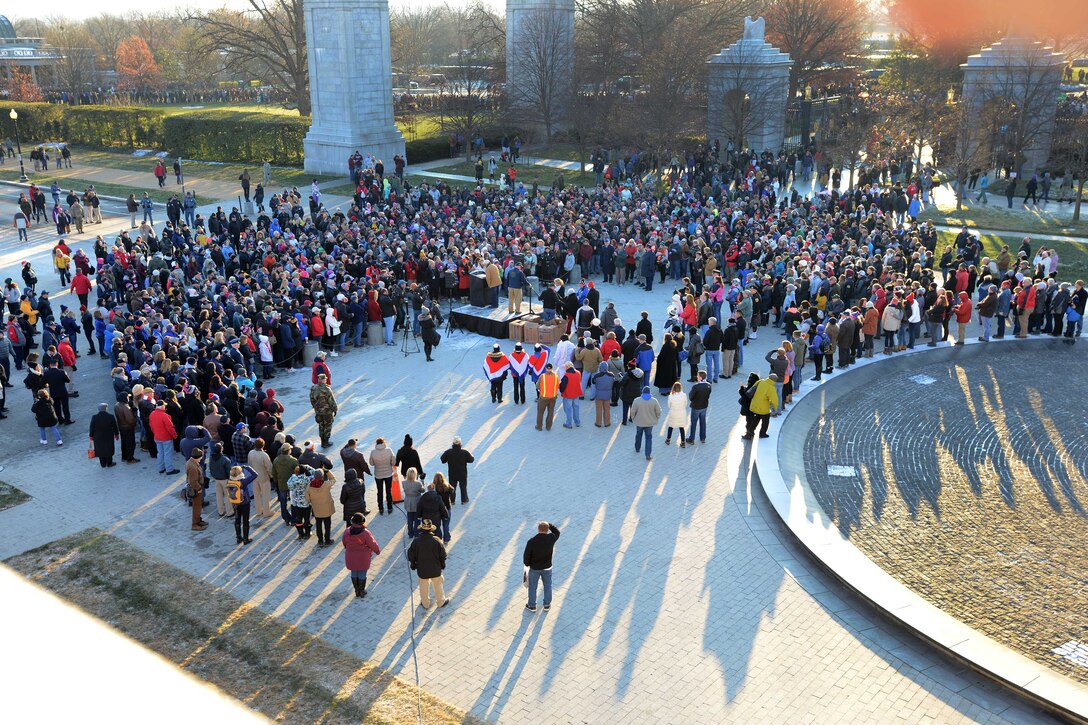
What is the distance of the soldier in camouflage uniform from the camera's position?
51.6 ft

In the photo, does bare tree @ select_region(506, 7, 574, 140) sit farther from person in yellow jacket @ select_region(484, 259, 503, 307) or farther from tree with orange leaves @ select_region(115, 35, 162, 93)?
tree with orange leaves @ select_region(115, 35, 162, 93)

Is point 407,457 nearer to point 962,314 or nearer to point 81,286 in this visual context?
point 962,314

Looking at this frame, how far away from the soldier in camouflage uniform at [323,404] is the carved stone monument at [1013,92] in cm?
2985

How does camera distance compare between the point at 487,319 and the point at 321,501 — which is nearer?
the point at 321,501

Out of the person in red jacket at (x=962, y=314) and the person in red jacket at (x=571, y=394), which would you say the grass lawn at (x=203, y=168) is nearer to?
the person in red jacket at (x=571, y=394)

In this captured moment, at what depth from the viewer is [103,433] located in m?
15.3

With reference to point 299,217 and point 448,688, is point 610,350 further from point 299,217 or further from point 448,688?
point 299,217

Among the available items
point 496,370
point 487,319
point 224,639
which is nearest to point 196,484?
point 224,639

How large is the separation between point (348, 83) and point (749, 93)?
60.0ft

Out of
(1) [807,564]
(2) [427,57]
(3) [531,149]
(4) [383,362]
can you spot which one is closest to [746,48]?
(3) [531,149]

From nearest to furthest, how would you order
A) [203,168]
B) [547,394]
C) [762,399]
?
[762,399]
[547,394]
[203,168]

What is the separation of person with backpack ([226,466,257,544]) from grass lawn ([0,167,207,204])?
95.7 feet

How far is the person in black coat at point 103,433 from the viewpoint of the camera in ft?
49.8

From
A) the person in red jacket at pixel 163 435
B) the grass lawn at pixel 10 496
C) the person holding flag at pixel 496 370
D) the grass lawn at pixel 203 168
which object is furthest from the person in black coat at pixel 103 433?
the grass lawn at pixel 203 168
